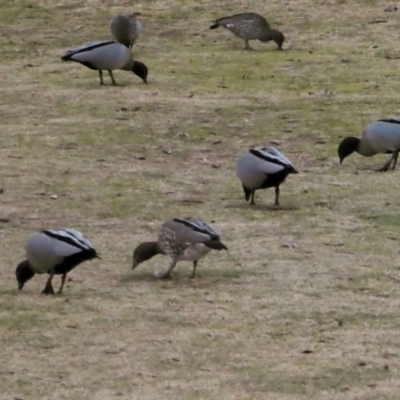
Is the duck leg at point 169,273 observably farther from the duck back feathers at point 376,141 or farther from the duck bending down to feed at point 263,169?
the duck back feathers at point 376,141

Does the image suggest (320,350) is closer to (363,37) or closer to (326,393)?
(326,393)

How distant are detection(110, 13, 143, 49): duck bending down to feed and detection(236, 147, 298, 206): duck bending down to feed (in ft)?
25.4

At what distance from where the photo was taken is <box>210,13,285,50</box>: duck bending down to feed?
1867cm

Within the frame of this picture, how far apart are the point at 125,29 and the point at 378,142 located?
667 centimetres

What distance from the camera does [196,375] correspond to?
6750 mm

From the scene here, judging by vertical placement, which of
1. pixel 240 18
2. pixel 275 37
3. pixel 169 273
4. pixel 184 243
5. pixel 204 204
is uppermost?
pixel 184 243

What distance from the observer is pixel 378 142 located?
1248cm

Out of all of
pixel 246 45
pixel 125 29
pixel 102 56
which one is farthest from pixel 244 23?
pixel 102 56

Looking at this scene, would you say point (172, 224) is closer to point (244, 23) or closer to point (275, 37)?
point (275, 37)

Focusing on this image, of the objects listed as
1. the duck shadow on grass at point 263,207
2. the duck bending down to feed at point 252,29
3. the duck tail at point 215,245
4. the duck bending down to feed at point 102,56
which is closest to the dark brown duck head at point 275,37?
the duck bending down to feed at point 252,29

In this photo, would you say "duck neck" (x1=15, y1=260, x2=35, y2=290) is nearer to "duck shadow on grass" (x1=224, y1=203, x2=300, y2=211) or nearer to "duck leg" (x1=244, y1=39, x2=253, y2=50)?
"duck shadow on grass" (x1=224, y1=203, x2=300, y2=211)

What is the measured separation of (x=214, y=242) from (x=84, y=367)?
178cm

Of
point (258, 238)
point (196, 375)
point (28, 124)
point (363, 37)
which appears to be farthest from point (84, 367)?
point (363, 37)

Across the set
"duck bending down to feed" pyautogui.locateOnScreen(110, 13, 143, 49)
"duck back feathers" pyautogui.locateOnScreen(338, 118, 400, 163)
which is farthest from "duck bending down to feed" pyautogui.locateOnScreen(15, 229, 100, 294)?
"duck bending down to feed" pyautogui.locateOnScreen(110, 13, 143, 49)
